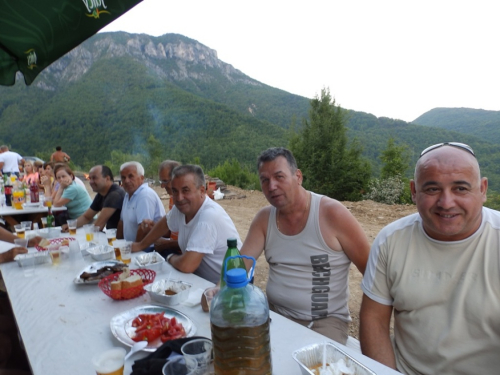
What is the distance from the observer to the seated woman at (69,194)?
18.3 feet

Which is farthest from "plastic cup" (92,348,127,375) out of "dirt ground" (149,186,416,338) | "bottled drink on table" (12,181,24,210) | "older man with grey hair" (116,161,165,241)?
"bottled drink on table" (12,181,24,210)

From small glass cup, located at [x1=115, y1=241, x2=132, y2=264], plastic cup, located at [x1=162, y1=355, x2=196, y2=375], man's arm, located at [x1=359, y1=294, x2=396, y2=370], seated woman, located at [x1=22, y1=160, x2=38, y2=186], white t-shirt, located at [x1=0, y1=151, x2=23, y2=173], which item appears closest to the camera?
plastic cup, located at [x1=162, y1=355, x2=196, y2=375]

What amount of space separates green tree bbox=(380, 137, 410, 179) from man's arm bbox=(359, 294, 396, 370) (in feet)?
57.0

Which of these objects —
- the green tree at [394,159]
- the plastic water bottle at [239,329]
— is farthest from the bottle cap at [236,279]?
the green tree at [394,159]

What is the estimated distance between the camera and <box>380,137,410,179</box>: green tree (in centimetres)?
1828

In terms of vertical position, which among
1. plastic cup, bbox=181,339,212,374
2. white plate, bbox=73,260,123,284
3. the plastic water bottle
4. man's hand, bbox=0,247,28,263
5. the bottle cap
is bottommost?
man's hand, bbox=0,247,28,263

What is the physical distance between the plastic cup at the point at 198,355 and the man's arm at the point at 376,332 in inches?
38.7

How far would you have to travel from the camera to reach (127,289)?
6.70ft

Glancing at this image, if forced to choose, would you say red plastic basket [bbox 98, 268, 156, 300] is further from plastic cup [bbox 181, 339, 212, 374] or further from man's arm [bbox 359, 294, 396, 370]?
man's arm [bbox 359, 294, 396, 370]

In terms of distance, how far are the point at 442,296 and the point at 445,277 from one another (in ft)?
0.31

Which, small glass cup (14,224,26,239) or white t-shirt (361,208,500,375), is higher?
white t-shirt (361,208,500,375)

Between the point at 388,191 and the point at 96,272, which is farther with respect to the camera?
the point at 388,191

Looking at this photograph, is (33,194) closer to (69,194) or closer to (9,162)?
(69,194)

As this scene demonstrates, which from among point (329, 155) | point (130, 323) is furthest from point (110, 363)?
point (329, 155)
